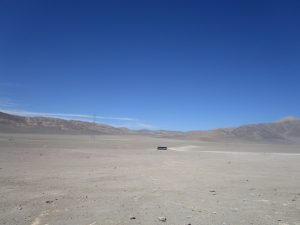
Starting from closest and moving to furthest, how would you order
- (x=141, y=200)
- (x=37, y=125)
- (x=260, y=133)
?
(x=141, y=200)
(x=37, y=125)
(x=260, y=133)

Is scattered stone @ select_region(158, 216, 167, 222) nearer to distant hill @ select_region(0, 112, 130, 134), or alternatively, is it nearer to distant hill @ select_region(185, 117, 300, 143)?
distant hill @ select_region(0, 112, 130, 134)

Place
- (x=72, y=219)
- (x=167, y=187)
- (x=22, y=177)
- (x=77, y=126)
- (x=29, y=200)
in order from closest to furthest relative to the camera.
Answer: (x=72, y=219) < (x=29, y=200) < (x=167, y=187) < (x=22, y=177) < (x=77, y=126)

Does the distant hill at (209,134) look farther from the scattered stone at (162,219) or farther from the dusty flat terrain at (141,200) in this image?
the scattered stone at (162,219)

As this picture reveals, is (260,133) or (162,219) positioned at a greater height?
(260,133)

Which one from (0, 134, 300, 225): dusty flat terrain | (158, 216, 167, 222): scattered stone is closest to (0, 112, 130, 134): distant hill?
(0, 134, 300, 225): dusty flat terrain

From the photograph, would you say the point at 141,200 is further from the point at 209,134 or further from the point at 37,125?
the point at 209,134

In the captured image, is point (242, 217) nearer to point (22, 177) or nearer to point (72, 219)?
point (72, 219)

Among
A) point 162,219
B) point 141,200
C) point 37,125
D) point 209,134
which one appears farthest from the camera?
point 209,134

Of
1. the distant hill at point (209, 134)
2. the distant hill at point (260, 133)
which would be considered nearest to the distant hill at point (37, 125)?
the distant hill at point (209, 134)

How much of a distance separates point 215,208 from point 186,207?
0.81 meters

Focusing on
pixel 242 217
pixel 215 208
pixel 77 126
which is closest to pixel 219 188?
pixel 215 208

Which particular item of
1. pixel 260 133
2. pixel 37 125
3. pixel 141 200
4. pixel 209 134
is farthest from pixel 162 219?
pixel 260 133

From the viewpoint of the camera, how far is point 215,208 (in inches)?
349

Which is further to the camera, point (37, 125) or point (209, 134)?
point (209, 134)
